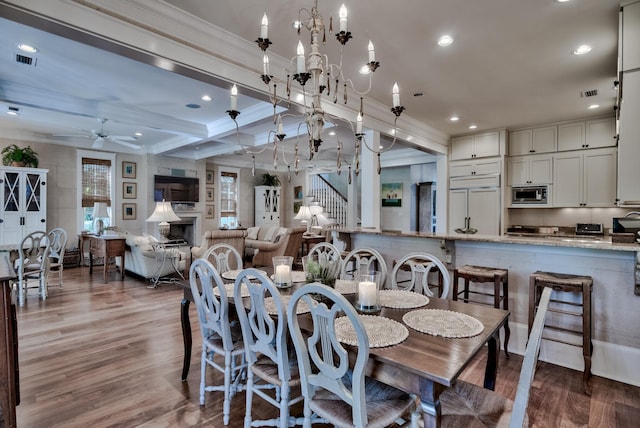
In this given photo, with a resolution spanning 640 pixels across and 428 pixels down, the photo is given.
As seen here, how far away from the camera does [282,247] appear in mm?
6262

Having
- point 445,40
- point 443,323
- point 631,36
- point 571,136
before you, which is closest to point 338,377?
point 443,323

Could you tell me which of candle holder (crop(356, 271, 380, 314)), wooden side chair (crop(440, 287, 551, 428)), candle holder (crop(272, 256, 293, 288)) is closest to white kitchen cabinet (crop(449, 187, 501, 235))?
candle holder (crop(272, 256, 293, 288))

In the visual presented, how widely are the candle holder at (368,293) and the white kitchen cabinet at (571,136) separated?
5.34 meters

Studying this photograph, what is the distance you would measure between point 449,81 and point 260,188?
7.09 m

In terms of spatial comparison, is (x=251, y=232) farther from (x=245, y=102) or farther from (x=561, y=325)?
(x=561, y=325)

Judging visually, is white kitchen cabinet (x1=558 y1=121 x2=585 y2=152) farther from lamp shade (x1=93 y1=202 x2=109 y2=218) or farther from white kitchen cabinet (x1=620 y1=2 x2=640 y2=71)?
lamp shade (x1=93 y1=202 x2=109 y2=218)

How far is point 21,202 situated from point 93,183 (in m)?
1.44

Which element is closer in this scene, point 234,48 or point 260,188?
point 234,48

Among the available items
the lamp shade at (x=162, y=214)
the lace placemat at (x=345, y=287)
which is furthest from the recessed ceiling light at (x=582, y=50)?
the lamp shade at (x=162, y=214)

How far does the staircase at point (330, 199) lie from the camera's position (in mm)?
9906

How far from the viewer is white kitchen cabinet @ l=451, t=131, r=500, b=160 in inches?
231

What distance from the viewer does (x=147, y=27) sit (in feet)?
7.98

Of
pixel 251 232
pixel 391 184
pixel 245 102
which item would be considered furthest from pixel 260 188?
pixel 245 102

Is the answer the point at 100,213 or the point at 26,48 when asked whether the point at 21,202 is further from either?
the point at 26,48
